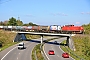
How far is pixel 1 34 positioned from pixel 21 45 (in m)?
35.9

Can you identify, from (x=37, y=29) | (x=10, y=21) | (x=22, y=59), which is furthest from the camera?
(x=10, y=21)

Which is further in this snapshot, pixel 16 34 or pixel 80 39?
pixel 16 34

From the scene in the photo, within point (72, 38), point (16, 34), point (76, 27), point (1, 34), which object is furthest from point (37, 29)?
point (72, 38)

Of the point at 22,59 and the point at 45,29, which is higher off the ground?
the point at 45,29

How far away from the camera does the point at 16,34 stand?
99.7 meters

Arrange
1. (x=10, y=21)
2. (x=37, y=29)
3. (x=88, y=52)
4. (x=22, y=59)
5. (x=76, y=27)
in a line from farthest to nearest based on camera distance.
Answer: (x=10, y=21)
(x=37, y=29)
(x=76, y=27)
(x=88, y=52)
(x=22, y=59)

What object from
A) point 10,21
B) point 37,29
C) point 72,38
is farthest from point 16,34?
point 10,21

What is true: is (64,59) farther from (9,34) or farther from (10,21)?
(10,21)

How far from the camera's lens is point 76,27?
81.9 m

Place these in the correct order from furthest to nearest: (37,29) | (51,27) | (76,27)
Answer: (37,29) → (51,27) → (76,27)

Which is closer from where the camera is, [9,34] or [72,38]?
[72,38]

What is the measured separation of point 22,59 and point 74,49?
23.8m

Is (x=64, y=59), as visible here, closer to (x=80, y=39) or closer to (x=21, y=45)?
(x=80, y=39)

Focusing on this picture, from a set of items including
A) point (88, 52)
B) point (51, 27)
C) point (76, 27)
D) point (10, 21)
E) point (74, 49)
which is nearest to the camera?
point (88, 52)
